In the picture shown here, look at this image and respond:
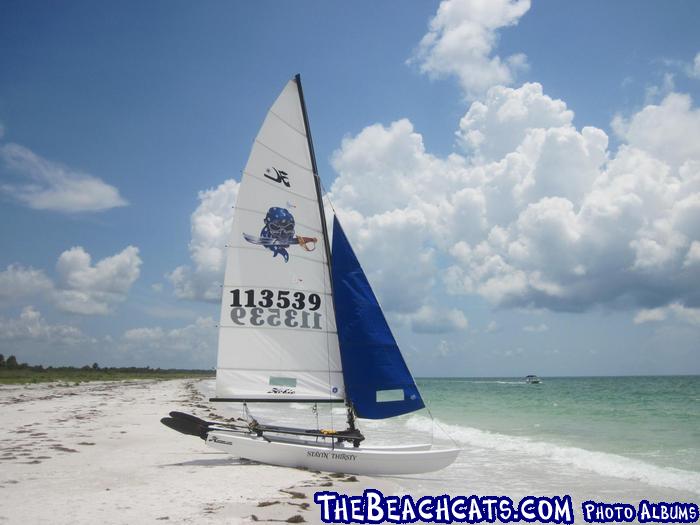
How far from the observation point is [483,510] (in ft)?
38.3

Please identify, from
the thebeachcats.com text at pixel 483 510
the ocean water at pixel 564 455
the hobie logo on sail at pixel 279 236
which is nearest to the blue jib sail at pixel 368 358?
the hobie logo on sail at pixel 279 236

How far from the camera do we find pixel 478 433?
26.5m

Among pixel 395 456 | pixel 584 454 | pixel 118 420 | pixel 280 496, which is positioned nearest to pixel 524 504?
pixel 395 456

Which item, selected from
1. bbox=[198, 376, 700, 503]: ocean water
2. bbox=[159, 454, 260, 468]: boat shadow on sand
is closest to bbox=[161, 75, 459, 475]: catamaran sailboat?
bbox=[159, 454, 260, 468]: boat shadow on sand

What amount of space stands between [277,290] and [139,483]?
5.94m

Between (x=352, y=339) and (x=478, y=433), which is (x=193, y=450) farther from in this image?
(x=478, y=433)

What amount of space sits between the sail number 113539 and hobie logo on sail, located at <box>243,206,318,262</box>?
1155 mm

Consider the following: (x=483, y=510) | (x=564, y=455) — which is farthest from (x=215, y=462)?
(x=564, y=455)

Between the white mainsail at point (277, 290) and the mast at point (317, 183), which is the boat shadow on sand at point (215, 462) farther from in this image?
the mast at point (317, 183)

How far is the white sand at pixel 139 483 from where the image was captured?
9.43 meters

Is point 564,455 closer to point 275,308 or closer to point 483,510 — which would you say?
point 483,510

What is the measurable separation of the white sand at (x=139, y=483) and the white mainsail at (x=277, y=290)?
2.42 metres

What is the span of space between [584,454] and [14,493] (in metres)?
18.2

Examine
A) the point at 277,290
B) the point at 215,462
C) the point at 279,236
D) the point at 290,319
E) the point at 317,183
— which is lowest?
the point at 215,462
